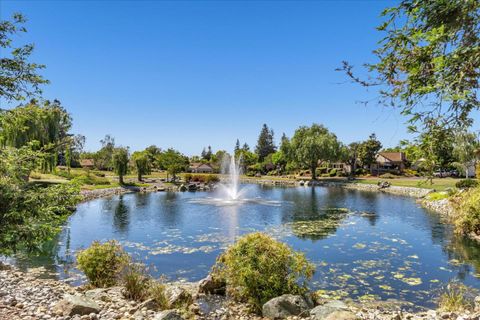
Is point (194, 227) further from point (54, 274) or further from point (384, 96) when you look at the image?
point (384, 96)

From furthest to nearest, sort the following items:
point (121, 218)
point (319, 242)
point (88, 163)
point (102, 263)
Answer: point (88, 163) < point (121, 218) < point (319, 242) < point (102, 263)

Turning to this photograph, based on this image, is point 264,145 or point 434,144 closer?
point 434,144

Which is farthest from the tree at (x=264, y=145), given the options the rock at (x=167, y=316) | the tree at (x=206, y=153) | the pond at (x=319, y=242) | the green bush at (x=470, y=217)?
the rock at (x=167, y=316)

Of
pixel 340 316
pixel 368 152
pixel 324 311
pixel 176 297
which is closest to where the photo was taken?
pixel 340 316

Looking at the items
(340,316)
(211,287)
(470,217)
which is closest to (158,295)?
(211,287)

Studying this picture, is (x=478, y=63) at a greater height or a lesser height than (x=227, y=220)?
greater

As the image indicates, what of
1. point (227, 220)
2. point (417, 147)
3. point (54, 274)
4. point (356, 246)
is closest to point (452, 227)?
point (356, 246)

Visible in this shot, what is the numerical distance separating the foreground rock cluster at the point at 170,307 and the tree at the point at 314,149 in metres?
55.7

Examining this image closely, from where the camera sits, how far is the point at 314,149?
210ft

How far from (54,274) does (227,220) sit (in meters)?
13.7

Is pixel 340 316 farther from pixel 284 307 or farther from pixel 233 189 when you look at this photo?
pixel 233 189

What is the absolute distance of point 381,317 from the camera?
8.12 m

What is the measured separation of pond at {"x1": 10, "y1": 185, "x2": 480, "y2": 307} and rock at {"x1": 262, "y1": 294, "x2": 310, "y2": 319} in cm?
281

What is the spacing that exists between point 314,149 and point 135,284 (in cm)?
5783
